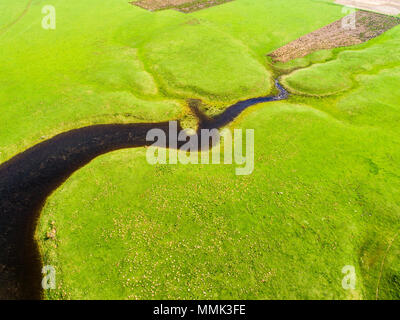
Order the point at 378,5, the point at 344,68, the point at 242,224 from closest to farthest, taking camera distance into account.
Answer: the point at 242,224
the point at 344,68
the point at 378,5

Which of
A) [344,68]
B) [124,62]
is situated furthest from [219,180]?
[344,68]

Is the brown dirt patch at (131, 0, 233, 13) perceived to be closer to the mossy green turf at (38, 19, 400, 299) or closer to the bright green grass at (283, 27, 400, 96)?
the bright green grass at (283, 27, 400, 96)

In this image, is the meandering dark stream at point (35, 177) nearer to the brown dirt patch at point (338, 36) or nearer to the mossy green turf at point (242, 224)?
the mossy green turf at point (242, 224)

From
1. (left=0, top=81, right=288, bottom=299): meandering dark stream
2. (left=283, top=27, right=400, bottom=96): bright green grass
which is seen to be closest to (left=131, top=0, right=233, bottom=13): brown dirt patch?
(left=283, top=27, right=400, bottom=96): bright green grass

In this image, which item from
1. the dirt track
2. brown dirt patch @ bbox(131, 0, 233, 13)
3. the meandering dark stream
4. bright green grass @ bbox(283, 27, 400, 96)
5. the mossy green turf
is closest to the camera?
the mossy green turf

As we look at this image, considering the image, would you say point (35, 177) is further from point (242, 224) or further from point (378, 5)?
point (378, 5)

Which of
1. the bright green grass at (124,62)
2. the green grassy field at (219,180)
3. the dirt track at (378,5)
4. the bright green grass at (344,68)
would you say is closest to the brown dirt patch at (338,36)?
the bright green grass at (344,68)
